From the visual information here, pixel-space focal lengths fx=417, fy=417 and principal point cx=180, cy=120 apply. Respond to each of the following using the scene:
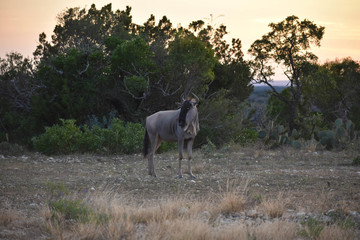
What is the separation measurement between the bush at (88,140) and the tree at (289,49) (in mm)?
10591

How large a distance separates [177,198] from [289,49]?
16.9 m

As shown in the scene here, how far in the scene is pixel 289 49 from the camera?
75.5 ft

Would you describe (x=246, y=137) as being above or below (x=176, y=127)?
below

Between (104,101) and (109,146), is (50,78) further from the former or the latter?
(109,146)

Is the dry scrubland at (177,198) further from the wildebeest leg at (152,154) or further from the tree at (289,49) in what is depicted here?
the tree at (289,49)

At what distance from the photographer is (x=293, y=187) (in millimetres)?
9648

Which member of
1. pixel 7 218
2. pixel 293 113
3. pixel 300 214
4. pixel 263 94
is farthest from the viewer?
pixel 263 94

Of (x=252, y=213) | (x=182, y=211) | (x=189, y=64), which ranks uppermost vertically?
(x=189, y=64)

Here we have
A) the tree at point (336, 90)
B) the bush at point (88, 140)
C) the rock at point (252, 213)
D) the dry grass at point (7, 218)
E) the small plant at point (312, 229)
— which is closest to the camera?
the small plant at point (312, 229)

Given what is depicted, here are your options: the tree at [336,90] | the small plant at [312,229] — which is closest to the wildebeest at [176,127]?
the small plant at [312,229]

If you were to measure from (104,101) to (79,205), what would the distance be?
12003 mm

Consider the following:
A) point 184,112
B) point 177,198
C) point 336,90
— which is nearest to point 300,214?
point 177,198

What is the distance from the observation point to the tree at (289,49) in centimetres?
2283

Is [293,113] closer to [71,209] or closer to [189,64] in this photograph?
[189,64]
